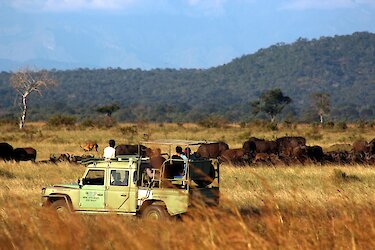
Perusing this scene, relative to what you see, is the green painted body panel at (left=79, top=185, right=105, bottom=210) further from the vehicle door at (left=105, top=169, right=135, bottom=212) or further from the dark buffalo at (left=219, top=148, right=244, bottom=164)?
the dark buffalo at (left=219, top=148, right=244, bottom=164)

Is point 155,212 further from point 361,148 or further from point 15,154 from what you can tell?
point 361,148

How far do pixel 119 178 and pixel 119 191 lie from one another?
25 centimetres

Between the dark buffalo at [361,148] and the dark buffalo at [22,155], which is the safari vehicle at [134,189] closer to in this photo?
the dark buffalo at [22,155]

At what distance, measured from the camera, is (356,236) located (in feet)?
17.2

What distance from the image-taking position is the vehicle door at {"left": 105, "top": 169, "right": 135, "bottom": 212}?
1255 cm

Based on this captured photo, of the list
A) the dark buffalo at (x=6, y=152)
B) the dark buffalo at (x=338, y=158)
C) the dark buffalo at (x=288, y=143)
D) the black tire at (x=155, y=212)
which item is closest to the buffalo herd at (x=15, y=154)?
the dark buffalo at (x=6, y=152)

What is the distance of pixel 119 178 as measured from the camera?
41.9 ft

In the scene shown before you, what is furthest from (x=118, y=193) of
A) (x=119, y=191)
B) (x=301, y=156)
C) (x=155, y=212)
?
(x=301, y=156)

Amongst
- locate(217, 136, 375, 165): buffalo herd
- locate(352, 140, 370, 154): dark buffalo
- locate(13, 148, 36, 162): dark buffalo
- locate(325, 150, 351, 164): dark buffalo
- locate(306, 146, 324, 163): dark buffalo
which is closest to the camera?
locate(217, 136, 375, 165): buffalo herd

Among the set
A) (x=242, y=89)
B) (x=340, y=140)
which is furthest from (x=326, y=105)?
(x=242, y=89)

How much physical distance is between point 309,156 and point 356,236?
2163 centimetres

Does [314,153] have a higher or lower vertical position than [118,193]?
higher

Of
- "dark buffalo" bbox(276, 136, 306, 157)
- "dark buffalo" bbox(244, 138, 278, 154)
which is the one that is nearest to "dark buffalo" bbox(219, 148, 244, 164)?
"dark buffalo" bbox(276, 136, 306, 157)

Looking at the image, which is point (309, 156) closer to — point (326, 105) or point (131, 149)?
point (131, 149)
